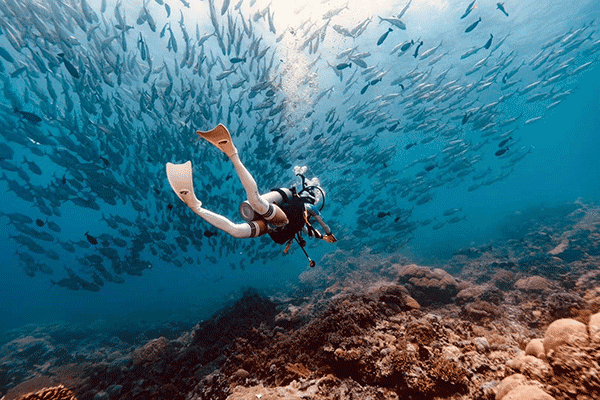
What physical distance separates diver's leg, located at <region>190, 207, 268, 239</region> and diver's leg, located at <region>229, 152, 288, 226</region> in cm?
18

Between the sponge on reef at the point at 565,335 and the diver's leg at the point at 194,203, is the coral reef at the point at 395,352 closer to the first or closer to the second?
the sponge on reef at the point at 565,335

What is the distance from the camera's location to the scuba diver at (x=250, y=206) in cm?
295

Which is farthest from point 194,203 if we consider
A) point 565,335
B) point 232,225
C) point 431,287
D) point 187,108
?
point 187,108

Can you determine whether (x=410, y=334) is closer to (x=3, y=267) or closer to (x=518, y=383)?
(x=518, y=383)

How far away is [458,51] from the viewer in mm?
26359

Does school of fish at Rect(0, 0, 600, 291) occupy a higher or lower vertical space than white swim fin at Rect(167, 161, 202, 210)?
higher

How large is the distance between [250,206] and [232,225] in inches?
14.5

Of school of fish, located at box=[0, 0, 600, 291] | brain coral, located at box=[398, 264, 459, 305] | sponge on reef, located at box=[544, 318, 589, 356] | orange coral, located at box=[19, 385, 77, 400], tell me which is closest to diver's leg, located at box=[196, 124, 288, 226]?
sponge on reef, located at box=[544, 318, 589, 356]

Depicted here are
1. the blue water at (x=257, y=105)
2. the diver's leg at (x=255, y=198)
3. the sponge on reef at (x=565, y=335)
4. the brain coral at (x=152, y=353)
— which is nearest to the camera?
the sponge on reef at (x=565, y=335)

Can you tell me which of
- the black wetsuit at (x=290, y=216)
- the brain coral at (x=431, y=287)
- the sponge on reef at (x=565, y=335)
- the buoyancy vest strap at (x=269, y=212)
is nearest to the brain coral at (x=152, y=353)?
the black wetsuit at (x=290, y=216)

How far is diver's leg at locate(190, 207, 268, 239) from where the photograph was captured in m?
3.14

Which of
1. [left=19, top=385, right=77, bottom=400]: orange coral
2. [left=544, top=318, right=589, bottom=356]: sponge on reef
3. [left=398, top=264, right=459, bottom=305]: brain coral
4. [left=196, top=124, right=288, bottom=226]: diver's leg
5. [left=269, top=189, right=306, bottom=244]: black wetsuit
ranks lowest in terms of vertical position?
[left=398, top=264, right=459, bottom=305]: brain coral

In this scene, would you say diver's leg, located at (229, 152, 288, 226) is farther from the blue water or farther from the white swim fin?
the blue water

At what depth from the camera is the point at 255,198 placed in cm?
310
